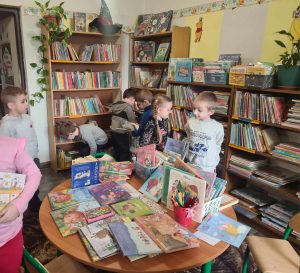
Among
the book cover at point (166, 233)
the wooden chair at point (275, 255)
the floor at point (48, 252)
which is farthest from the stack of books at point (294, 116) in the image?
the book cover at point (166, 233)

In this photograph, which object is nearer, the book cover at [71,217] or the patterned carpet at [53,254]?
the book cover at [71,217]

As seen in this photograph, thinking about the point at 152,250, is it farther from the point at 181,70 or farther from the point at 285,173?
the point at 181,70

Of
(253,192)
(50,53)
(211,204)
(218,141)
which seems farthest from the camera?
(50,53)

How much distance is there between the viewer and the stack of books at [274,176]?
2.38m

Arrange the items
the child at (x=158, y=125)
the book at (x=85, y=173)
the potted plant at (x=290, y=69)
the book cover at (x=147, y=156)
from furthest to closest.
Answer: the child at (x=158, y=125) < the potted plant at (x=290, y=69) < the book cover at (x=147, y=156) < the book at (x=85, y=173)

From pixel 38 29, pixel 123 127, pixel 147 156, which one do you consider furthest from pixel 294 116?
pixel 38 29

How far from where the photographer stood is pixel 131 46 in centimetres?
417

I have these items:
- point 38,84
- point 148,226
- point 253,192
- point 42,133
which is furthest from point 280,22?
point 42,133

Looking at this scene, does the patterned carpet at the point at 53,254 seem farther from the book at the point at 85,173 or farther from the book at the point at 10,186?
the book at the point at 10,186

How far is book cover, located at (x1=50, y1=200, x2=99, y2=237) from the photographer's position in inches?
48.9

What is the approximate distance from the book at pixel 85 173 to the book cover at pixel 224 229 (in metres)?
0.72

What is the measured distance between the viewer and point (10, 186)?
1.17 metres

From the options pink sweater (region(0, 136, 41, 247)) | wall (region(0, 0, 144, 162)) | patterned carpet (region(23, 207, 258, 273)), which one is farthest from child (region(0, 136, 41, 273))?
wall (region(0, 0, 144, 162))

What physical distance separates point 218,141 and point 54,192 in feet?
4.72
